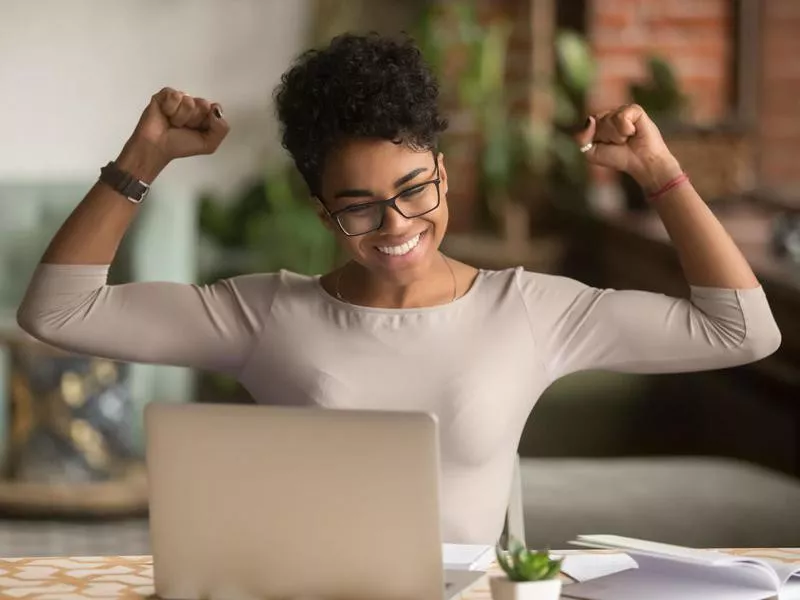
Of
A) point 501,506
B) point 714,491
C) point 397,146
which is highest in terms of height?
point 397,146

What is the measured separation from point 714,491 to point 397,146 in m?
1.99

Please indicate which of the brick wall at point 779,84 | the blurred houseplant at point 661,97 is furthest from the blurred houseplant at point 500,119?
the brick wall at point 779,84

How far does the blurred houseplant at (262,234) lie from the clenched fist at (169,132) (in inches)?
139

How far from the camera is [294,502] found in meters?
1.46

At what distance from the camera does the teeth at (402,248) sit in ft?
6.22

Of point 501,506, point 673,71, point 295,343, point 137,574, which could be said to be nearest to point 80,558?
point 137,574

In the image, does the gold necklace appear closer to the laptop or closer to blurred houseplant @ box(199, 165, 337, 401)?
the laptop

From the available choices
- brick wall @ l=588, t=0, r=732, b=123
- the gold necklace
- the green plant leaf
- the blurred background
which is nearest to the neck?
the gold necklace

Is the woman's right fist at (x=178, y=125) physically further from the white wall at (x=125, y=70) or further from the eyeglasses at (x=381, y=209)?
the white wall at (x=125, y=70)

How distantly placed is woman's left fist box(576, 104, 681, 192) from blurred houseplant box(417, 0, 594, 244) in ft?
11.7

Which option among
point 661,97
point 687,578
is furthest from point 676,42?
point 687,578

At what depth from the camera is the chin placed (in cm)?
189

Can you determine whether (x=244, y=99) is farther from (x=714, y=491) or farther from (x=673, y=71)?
(x=714, y=491)

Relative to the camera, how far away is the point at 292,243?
5758 mm
